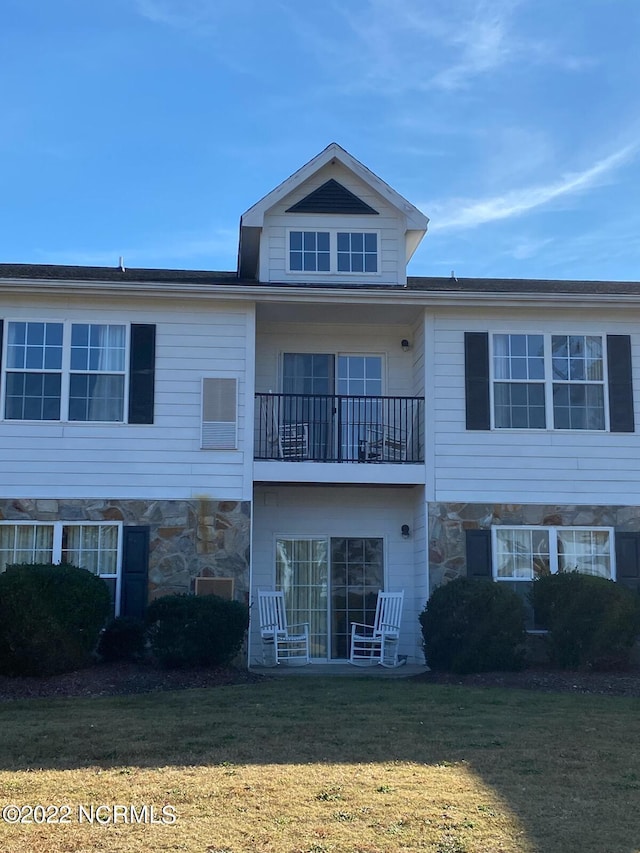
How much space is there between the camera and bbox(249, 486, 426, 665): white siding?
14.2 meters

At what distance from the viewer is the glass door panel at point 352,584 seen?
46.7 ft

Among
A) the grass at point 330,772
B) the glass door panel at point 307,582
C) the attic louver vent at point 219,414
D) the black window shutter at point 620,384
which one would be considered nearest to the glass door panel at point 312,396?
the attic louver vent at point 219,414

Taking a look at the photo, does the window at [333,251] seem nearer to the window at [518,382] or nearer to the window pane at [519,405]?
the window at [518,382]

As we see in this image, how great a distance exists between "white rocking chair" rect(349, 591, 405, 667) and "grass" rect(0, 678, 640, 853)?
3.32 metres

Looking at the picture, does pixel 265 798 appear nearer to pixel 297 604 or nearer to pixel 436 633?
pixel 436 633

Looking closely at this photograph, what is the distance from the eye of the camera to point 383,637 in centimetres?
1341

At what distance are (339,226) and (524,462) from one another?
4.43 meters

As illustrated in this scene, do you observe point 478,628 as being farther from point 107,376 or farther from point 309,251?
point 309,251

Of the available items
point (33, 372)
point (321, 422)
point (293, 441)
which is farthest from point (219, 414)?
point (33, 372)

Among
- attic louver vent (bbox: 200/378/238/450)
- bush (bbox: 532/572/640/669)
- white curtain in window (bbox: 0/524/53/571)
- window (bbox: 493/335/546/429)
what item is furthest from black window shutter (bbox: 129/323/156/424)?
bush (bbox: 532/572/640/669)

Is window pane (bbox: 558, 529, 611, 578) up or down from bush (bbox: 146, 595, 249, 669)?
up

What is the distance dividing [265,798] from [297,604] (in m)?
7.98

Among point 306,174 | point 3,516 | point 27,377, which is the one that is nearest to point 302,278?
point 306,174

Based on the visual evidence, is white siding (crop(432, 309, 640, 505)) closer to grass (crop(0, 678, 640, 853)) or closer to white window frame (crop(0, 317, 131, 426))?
grass (crop(0, 678, 640, 853))
